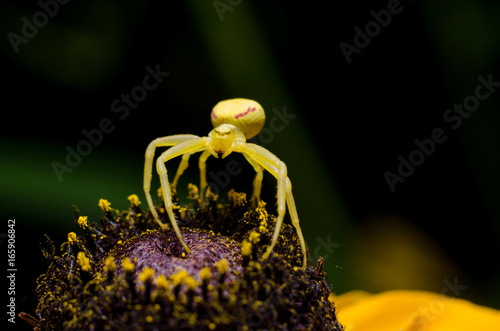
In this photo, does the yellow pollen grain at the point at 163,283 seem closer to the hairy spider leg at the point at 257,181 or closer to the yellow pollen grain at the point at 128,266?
the yellow pollen grain at the point at 128,266

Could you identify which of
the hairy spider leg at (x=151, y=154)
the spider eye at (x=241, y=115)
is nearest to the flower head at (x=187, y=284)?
the hairy spider leg at (x=151, y=154)

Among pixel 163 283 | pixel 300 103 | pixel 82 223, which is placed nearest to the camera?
pixel 163 283

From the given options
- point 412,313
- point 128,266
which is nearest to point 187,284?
point 128,266

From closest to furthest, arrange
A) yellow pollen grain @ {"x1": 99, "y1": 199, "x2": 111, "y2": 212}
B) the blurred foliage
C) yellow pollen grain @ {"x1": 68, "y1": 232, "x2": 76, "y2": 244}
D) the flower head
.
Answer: the flower head → yellow pollen grain @ {"x1": 68, "y1": 232, "x2": 76, "y2": 244} → yellow pollen grain @ {"x1": 99, "y1": 199, "x2": 111, "y2": 212} → the blurred foliage

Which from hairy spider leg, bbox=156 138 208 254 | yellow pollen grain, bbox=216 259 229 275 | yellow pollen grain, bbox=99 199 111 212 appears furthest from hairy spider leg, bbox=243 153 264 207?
yellow pollen grain, bbox=99 199 111 212

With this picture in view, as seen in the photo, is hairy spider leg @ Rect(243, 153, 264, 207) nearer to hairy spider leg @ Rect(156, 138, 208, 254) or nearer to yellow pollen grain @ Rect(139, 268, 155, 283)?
hairy spider leg @ Rect(156, 138, 208, 254)

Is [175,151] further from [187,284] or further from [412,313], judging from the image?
[412,313]

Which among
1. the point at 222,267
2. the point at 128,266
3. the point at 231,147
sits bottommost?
the point at 222,267
